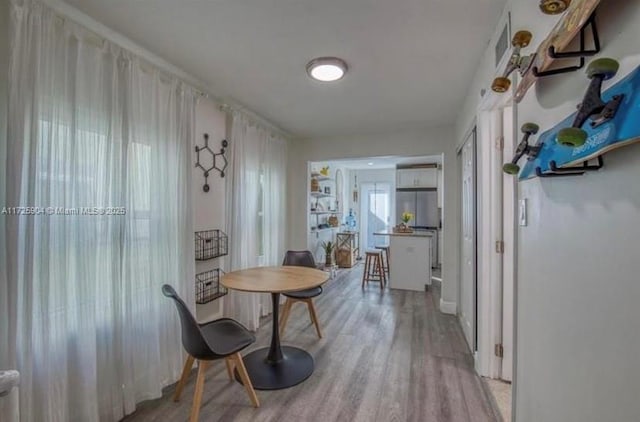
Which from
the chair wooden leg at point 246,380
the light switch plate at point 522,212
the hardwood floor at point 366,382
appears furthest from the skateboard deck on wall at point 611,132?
the chair wooden leg at point 246,380

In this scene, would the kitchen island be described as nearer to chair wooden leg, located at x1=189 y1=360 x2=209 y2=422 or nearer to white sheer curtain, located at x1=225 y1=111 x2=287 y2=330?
white sheer curtain, located at x1=225 y1=111 x2=287 y2=330

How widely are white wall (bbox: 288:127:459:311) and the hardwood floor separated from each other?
2.51ft

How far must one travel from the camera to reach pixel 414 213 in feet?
23.8

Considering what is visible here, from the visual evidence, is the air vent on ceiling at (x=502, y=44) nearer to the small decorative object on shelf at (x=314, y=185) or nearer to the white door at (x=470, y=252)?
the white door at (x=470, y=252)

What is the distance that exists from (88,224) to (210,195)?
129 centimetres

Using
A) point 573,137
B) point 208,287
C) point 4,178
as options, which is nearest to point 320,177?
point 208,287

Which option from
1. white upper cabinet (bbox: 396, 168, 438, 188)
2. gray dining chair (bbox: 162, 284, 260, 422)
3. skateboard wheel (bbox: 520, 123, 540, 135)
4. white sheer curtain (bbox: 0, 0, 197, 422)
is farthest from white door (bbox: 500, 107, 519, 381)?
white upper cabinet (bbox: 396, 168, 438, 188)

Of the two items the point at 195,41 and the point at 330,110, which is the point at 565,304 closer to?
the point at 195,41

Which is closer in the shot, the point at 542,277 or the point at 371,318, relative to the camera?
the point at 542,277

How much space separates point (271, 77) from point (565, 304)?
249cm

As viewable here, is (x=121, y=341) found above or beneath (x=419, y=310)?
above

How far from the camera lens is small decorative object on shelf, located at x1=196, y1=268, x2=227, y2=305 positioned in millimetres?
2787

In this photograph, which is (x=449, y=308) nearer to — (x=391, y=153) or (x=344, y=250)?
(x=391, y=153)

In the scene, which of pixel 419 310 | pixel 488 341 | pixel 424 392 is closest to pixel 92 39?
pixel 424 392
